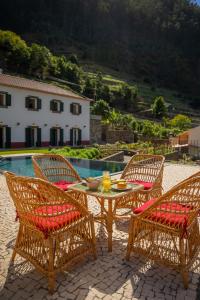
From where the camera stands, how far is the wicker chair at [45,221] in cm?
260

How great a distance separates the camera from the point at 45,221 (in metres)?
2.72

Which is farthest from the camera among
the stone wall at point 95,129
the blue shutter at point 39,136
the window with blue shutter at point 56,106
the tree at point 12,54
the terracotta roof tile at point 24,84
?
the tree at point 12,54

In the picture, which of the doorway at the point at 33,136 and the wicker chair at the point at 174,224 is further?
the doorway at the point at 33,136

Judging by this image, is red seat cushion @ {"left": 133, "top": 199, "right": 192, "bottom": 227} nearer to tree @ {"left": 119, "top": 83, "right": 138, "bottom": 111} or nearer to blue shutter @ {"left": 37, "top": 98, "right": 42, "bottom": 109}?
blue shutter @ {"left": 37, "top": 98, "right": 42, "bottom": 109}

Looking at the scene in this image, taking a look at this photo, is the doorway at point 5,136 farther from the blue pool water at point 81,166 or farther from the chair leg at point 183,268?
the chair leg at point 183,268

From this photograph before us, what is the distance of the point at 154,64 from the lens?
89.4 metres

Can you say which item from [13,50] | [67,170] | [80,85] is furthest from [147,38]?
[67,170]

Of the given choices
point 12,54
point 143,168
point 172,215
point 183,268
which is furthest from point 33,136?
point 183,268

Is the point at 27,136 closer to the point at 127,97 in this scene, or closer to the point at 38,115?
the point at 38,115

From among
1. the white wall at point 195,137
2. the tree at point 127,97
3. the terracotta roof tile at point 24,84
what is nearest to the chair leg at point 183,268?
the terracotta roof tile at point 24,84

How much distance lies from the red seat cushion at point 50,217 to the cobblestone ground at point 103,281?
1.86 ft

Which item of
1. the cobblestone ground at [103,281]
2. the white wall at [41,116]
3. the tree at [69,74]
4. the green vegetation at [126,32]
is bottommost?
the cobblestone ground at [103,281]

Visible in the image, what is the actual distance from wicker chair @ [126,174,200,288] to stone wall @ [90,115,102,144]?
2377cm

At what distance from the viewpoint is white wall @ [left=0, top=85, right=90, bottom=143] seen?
1989 centimetres
